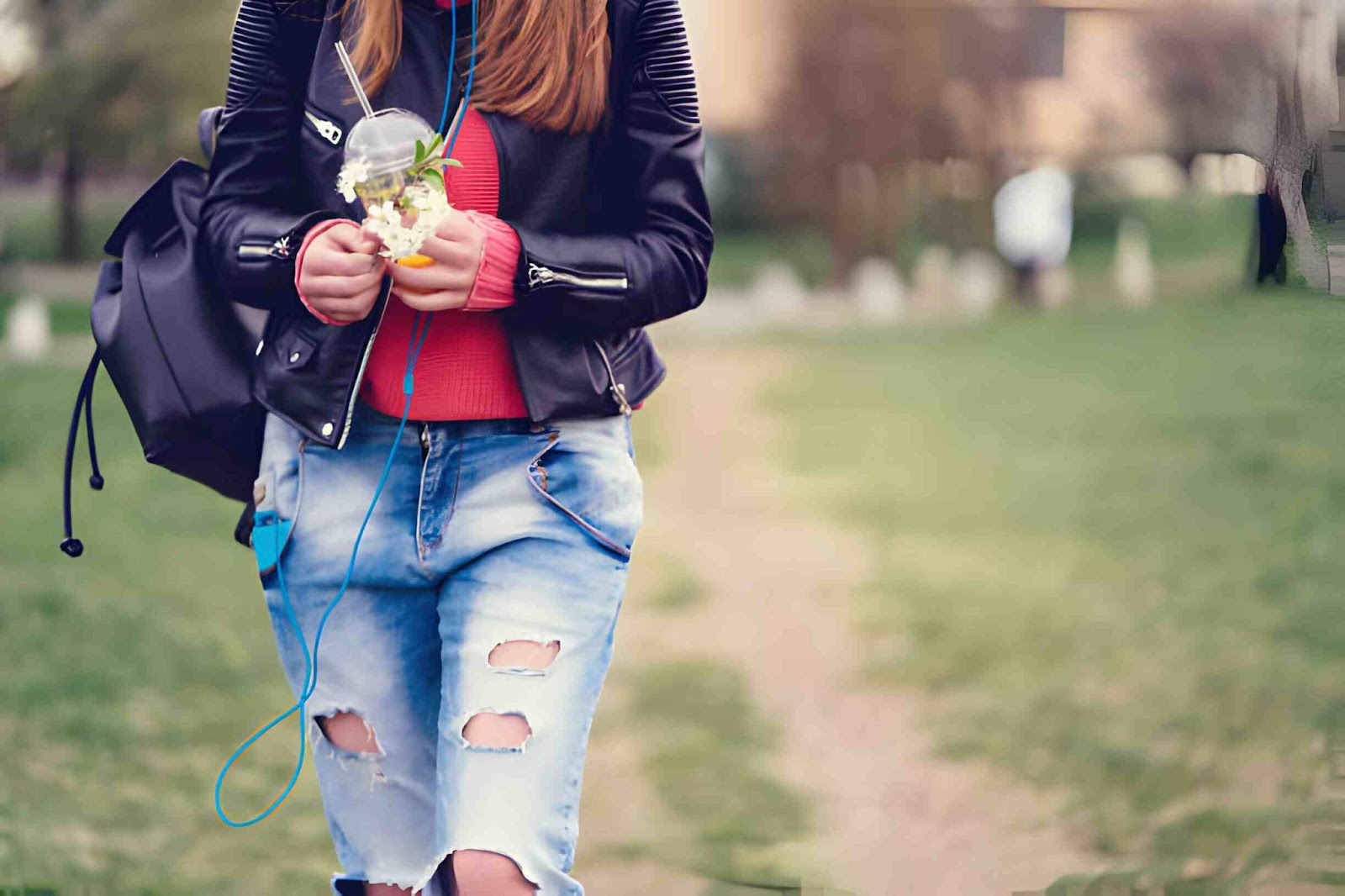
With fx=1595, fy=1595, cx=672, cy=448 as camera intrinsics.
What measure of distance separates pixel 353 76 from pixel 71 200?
39.9 ft

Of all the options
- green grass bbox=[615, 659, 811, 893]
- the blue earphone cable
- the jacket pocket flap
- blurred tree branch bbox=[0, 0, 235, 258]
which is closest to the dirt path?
green grass bbox=[615, 659, 811, 893]

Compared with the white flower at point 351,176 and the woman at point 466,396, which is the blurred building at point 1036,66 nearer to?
the woman at point 466,396

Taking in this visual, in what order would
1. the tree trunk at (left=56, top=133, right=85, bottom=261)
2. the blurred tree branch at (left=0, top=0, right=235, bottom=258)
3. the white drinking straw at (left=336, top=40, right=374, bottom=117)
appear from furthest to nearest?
the tree trunk at (left=56, top=133, right=85, bottom=261), the blurred tree branch at (left=0, top=0, right=235, bottom=258), the white drinking straw at (left=336, top=40, right=374, bottom=117)

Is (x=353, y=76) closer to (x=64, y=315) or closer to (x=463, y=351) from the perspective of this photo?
(x=463, y=351)

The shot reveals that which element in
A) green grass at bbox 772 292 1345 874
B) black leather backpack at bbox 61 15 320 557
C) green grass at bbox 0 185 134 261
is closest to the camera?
black leather backpack at bbox 61 15 320 557

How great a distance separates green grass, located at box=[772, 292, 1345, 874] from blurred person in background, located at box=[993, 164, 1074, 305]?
105 cm

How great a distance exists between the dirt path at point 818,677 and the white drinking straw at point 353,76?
2.40 metres

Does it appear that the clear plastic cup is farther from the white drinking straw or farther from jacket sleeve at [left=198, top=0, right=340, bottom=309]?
jacket sleeve at [left=198, top=0, right=340, bottom=309]

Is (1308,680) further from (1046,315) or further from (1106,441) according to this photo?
(1046,315)

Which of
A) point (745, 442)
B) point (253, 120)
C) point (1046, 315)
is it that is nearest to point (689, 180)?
point (253, 120)

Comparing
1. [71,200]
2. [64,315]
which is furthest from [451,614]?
[71,200]

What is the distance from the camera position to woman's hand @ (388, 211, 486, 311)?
6.30 feet

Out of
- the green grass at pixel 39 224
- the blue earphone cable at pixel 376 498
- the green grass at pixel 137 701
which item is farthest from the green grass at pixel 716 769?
the green grass at pixel 39 224

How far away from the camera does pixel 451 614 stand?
6.67 feet
